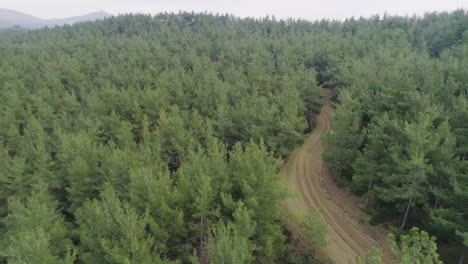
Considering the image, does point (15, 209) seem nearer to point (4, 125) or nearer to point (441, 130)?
point (4, 125)

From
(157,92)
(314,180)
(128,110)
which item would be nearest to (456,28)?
(314,180)

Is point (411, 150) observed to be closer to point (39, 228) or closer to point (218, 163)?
point (218, 163)

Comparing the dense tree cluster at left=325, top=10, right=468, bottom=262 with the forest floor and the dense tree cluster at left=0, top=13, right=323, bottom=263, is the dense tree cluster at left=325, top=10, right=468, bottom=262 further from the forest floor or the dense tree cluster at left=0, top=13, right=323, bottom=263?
the dense tree cluster at left=0, top=13, right=323, bottom=263

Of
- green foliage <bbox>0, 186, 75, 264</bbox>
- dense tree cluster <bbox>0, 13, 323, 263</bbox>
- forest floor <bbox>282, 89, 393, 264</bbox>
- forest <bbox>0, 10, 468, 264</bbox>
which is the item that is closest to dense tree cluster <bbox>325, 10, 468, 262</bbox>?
forest <bbox>0, 10, 468, 264</bbox>

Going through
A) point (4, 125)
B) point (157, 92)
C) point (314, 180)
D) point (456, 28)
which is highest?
point (456, 28)

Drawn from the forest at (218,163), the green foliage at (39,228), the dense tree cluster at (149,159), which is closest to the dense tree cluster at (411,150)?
the forest at (218,163)

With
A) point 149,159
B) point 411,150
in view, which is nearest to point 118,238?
point 149,159
